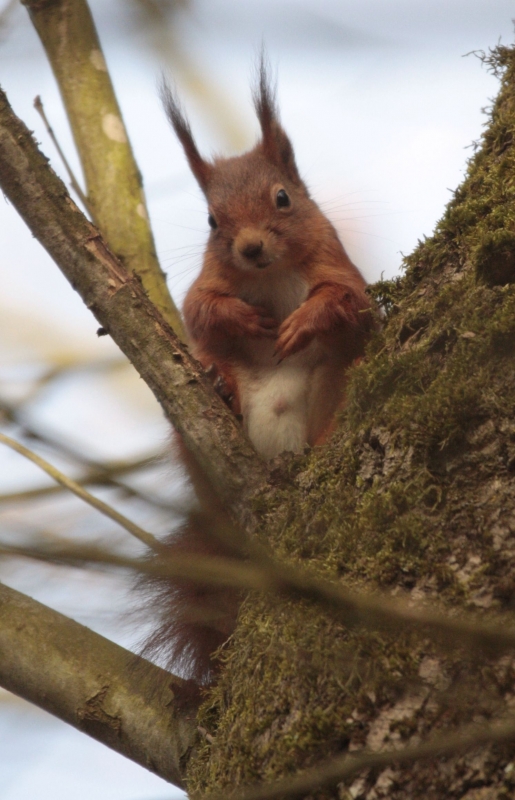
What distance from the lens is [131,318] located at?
193cm

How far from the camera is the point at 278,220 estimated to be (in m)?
3.03

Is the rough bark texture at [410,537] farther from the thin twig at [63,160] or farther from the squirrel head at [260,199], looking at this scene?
the thin twig at [63,160]

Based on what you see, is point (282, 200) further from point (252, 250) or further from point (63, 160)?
point (63, 160)

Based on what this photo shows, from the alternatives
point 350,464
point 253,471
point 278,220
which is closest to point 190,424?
point 253,471

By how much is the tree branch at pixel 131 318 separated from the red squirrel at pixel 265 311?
34cm

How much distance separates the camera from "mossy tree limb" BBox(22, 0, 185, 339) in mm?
3092

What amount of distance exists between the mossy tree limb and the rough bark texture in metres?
1.48

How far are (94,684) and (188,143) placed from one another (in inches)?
82.4

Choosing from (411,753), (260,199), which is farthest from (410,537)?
(260,199)

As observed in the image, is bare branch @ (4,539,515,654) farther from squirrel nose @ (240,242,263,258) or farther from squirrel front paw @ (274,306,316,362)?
squirrel nose @ (240,242,263,258)

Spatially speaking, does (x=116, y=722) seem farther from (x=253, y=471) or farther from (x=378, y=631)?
(x=378, y=631)

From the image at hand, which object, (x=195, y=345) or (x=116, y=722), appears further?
(x=195, y=345)

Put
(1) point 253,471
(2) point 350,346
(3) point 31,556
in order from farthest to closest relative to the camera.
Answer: (2) point 350,346
(1) point 253,471
(3) point 31,556

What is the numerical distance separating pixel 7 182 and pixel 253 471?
2.95 ft
